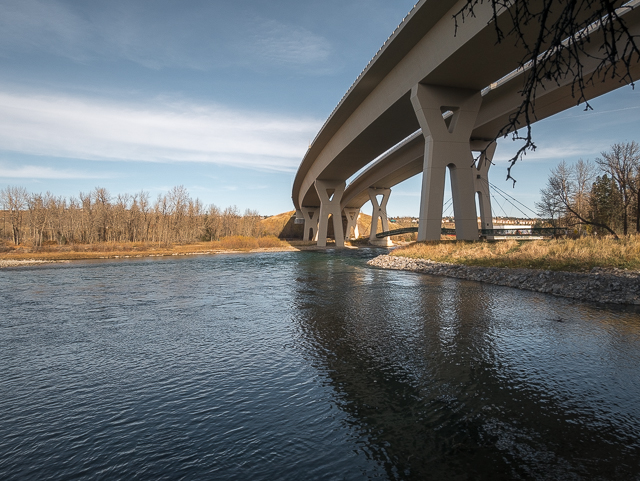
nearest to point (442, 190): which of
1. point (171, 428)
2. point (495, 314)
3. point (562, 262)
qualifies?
point (562, 262)

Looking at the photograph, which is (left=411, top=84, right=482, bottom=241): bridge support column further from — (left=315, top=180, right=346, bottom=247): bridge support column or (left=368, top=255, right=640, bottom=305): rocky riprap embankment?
(left=315, top=180, right=346, bottom=247): bridge support column

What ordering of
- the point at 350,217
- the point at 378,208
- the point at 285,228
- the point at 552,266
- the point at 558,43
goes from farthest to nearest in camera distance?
the point at 285,228
the point at 350,217
the point at 378,208
the point at 552,266
the point at 558,43

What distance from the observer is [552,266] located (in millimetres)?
17859

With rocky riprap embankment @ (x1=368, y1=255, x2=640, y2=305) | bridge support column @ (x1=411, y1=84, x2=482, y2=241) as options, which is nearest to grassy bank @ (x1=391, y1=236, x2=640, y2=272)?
rocky riprap embankment @ (x1=368, y1=255, x2=640, y2=305)

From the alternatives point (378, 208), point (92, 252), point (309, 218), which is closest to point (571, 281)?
point (92, 252)

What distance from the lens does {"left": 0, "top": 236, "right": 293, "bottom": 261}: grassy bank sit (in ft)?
153

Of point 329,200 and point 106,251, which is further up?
point 329,200

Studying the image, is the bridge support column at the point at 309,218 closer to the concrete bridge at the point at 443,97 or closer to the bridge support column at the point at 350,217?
the bridge support column at the point at 350,217

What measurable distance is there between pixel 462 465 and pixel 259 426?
254 centimetres

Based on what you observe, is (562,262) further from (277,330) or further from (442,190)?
(277,330)

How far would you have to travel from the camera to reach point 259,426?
5086 mm

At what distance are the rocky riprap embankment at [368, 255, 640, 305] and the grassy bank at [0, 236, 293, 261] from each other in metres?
42.6

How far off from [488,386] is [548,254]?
1591 cm

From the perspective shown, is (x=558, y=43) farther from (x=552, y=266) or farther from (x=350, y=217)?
(x=350, y=217)
